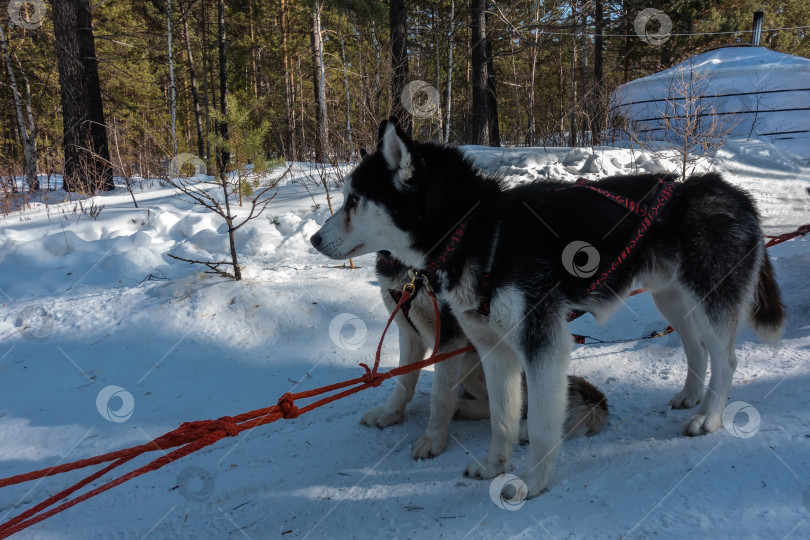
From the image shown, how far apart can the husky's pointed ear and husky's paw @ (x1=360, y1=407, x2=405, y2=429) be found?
152 centimetres

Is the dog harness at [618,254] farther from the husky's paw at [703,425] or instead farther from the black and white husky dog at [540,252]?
the husky's paw at [703,425]

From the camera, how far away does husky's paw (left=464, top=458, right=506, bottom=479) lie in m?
2.24

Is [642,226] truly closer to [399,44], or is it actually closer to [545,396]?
[545,396]

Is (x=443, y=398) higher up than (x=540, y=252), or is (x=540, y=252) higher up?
(x=540, y=252)

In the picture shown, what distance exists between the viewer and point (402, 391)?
2.98 m

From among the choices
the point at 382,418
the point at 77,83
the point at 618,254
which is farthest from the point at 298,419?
the point at 77,83

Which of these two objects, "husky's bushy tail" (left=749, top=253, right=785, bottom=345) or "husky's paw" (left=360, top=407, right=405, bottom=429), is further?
"husky's paw" (left=360, top=407, right=405, bottom=429)

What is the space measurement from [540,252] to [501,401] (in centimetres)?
75

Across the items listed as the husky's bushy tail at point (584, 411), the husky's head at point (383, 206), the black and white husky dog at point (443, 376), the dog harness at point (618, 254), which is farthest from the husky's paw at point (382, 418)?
the husky's head at point (383, 206)

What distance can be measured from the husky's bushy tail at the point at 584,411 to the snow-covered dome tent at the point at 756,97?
13694 mm

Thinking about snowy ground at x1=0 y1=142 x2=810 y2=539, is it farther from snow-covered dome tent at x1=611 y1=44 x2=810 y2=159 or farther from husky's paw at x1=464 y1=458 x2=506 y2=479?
snow-covered dome tent at x1=611 y1=44 x2=810 y2=159

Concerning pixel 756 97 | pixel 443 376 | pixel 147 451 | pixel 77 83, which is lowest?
pixel 443 376

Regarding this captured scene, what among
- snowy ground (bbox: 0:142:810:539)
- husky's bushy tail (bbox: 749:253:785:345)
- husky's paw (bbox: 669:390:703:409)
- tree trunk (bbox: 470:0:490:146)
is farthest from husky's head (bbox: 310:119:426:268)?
tree trunk (bbox: 470:0:490:146)

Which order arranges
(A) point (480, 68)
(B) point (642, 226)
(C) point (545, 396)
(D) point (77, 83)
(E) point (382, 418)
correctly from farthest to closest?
1. (A) point (480, 68)
2. (D) point (77, 83)
3. (E) point (382, 418)
4. (B) point (642, 226)
5. (C) point (545, 396)
